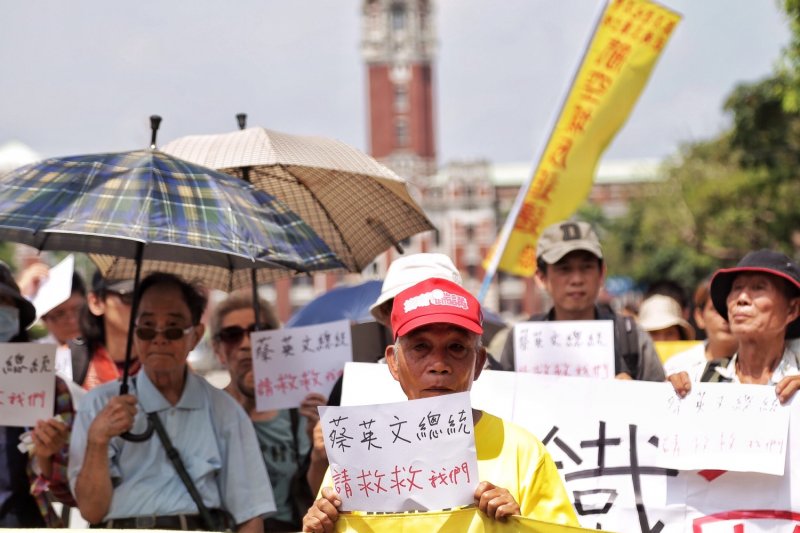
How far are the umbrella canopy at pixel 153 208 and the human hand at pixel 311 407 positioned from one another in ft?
2.20

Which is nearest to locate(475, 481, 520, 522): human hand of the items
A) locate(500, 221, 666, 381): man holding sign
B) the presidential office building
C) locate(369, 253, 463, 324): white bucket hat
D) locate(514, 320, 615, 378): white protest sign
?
locate(369, 253, 463, 324): white bucket hat

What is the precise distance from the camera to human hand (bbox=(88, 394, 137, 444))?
12.6 ft

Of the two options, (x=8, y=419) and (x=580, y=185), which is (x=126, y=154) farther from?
(x=580, y=185)

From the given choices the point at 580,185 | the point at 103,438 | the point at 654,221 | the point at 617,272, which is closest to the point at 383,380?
the point at 103,438

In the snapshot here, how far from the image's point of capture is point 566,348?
4695 millimetres

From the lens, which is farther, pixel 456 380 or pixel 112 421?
pixel 112 421

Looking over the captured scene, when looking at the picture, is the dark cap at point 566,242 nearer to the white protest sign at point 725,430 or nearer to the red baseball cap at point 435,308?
the white protest sign at point 725,430

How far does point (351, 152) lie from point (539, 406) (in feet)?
4.85

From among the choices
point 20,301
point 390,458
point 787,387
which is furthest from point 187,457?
point 787,387

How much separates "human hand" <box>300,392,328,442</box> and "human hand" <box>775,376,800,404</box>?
173 centimetres

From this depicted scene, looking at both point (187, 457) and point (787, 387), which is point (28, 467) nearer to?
point (187, 457)

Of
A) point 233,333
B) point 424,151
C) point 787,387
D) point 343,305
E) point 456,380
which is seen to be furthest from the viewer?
point 424,151

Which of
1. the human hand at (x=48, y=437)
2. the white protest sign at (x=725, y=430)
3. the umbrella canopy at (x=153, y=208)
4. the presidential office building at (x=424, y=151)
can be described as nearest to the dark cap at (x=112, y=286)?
the umbrella canopy at (x=153, y=208)

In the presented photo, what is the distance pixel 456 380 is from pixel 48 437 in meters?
1.85
